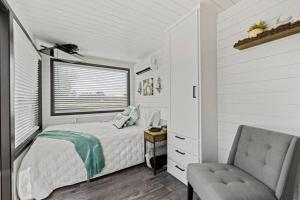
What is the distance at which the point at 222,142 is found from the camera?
195 centimetres

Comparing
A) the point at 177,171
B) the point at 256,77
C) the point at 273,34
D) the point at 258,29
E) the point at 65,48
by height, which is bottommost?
the point at 177,171

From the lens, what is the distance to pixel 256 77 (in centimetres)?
160

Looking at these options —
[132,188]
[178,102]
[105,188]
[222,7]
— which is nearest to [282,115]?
[178,102]

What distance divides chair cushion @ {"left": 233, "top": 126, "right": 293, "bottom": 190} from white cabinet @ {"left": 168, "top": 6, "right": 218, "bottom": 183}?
387 mm

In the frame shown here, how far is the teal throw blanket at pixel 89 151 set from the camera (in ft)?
6.89

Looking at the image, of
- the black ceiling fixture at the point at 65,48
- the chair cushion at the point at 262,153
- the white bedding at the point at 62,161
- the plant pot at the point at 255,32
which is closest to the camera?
the chair cushion at the point at 262,153

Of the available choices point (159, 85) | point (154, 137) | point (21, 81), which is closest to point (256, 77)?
point (154, 137)

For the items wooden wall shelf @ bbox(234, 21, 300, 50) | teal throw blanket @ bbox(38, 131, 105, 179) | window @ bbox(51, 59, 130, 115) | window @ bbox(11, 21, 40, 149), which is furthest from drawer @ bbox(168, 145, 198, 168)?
window @ bbox(51, 59, 130, 115)

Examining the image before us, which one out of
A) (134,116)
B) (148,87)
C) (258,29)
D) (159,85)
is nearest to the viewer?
(258,29)

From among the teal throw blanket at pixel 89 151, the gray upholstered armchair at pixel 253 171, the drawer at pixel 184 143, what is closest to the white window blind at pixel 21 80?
the teal throw blanket at pixel 89 151

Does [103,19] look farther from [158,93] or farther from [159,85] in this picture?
[158,93]

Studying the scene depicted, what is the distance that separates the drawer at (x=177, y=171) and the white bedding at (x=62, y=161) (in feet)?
1.83

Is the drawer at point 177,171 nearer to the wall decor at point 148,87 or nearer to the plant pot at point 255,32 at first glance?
the wall decor at point 148,87

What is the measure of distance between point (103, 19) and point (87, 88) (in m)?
2.12
